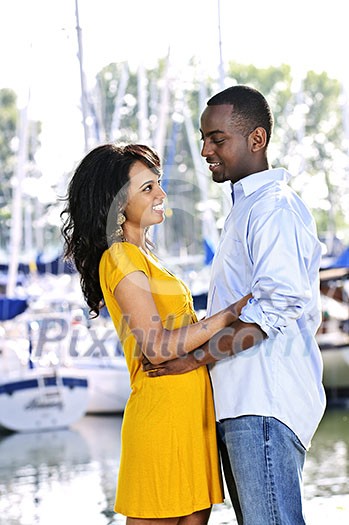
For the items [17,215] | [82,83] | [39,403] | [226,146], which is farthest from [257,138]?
[17,215]

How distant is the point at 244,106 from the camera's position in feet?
9.69

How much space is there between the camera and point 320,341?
12.3m

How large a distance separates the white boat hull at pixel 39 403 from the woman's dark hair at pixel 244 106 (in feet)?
25.6

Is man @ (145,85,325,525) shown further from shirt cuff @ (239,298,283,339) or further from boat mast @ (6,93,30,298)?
boat mast @ (6,93,30,298)

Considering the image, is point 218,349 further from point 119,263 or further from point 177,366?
point 119,263

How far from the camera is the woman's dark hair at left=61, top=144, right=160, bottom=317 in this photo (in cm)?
301

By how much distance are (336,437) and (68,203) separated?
253 inches

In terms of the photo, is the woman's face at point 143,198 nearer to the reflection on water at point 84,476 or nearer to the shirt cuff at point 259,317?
the shirt cuff at point 259,317

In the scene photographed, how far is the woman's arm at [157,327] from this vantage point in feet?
9.45

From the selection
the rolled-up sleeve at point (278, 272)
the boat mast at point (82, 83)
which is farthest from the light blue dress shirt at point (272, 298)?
the boat mast at point (82, 83)

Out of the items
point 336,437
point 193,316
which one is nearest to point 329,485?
point 336,437

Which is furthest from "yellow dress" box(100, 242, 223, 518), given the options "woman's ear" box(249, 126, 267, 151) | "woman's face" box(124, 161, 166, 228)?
"woman's ear" box(249, 126, 267, 151)

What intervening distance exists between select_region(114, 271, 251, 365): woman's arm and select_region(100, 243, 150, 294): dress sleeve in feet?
0.11

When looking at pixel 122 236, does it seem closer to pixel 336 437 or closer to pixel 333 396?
pixel 336 437
